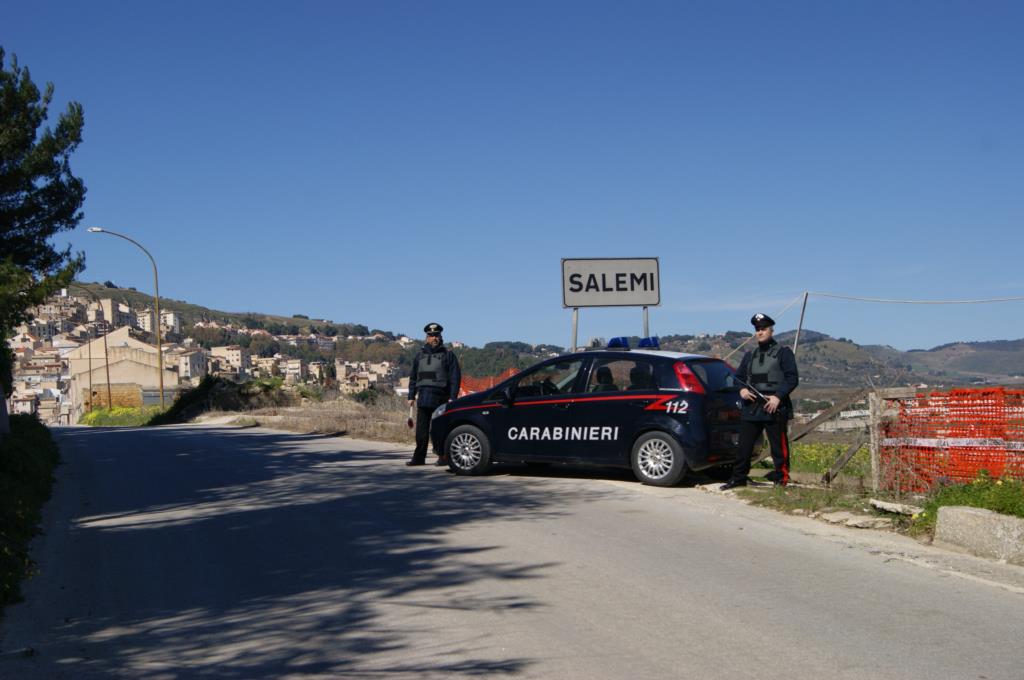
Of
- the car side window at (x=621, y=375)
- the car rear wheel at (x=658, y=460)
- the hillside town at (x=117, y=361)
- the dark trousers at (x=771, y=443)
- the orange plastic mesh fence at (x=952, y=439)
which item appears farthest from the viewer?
the hillside town at (x=117, y=361)

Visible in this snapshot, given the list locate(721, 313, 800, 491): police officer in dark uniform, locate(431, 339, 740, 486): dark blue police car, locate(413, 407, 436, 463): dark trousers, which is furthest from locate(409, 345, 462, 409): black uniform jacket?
locate(721, 313, 800, 491): police officer in dark uniform

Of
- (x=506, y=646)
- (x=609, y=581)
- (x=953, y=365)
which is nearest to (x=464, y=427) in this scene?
(x=609, y=581)

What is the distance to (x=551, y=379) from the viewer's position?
501 inches

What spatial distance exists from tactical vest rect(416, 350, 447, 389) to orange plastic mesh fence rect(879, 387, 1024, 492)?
→ 262 inches

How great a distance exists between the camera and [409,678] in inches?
193

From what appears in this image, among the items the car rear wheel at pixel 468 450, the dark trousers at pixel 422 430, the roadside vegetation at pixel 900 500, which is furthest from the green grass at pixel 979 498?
the dark trousers at pixel 422 430

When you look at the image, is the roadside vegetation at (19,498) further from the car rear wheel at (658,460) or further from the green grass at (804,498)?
the green grass at (804,498)

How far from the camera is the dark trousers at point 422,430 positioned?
14469 millimetres

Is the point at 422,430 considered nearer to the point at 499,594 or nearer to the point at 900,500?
the point at 900,500

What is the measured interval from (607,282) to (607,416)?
5.52m

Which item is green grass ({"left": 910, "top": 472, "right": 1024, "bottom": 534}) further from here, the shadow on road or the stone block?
the shadow on road

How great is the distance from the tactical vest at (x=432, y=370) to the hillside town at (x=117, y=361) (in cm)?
4802

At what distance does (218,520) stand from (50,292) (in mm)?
8650

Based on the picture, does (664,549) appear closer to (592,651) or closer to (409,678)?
(592,651)
